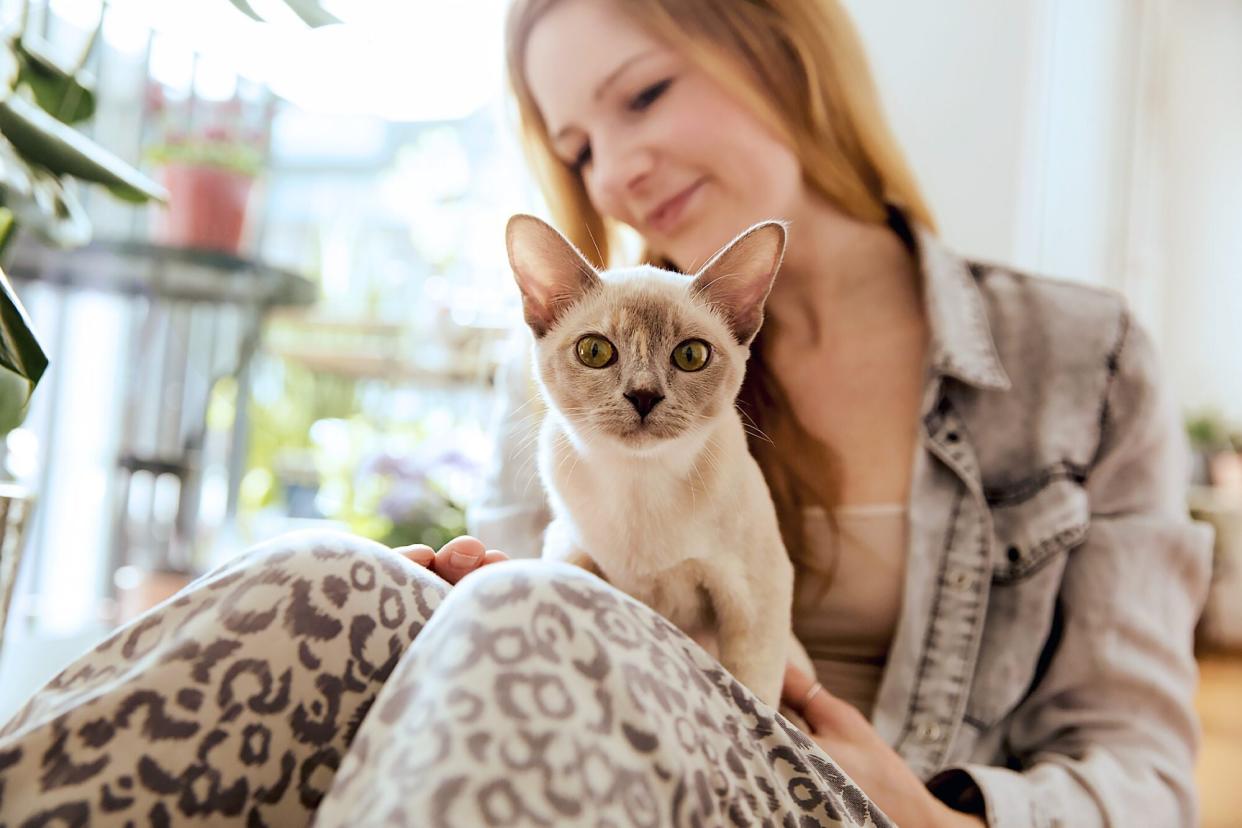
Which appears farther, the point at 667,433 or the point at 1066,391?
the point at 1066,391

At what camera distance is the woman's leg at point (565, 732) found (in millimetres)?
477

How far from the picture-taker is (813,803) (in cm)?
63

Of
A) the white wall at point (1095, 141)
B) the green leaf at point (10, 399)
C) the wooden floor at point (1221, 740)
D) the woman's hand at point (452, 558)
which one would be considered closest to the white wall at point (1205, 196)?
the white wall at point (1095, 141)

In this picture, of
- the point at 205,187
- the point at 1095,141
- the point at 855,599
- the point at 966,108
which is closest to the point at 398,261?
the point at 205,187

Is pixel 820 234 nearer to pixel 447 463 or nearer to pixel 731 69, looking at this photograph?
pixel 731 69

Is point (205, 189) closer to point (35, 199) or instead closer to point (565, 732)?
point (35, 199)

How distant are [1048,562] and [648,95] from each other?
2.35ft

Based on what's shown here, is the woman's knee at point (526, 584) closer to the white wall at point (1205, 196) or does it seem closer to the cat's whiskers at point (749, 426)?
the cat's whiskers at point (749, 426)

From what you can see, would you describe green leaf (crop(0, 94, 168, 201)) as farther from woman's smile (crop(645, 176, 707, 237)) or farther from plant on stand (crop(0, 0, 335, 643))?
woman's smile (crop(645, 176, 707, 237))

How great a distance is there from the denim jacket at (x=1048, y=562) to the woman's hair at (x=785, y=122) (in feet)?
0.49

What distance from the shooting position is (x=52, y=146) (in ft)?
3.30

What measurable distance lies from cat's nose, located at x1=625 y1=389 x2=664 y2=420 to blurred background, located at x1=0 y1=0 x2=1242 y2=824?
0.78 m

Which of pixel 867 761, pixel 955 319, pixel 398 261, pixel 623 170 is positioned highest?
pixel 398 261

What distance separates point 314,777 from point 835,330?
0.84 m
